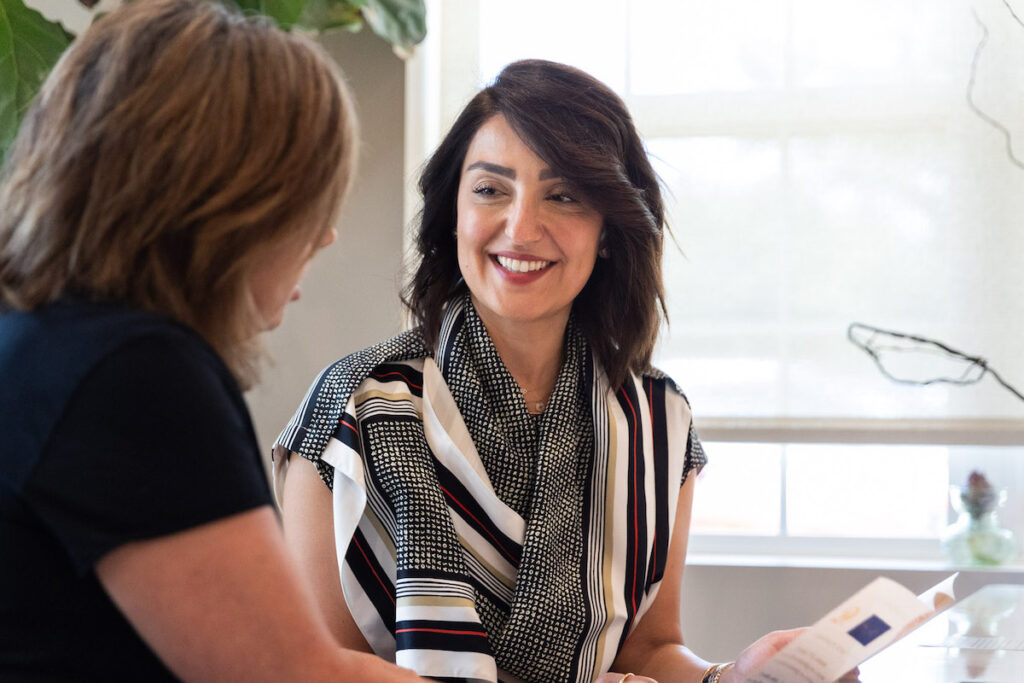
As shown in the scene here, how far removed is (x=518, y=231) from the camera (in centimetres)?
160

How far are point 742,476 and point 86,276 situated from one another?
202cm

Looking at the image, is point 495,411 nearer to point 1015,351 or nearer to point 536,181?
point 536,181

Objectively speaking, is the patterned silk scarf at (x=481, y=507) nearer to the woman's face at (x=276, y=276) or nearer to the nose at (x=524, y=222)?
the nose at (x=524, y=222)

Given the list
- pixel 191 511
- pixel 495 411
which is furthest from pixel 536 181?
pixel 191 511

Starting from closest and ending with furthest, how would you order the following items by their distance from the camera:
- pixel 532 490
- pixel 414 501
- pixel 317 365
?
pixel 414 501, pixel 532 490, pixel 317 365

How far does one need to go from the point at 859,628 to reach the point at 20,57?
1.61 metres

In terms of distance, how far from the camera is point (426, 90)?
95.6 inches

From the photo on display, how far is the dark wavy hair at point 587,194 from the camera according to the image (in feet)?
5.31

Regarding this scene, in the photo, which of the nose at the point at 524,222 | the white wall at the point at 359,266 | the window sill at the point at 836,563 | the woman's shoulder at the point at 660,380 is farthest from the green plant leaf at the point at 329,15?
the window sill at the point at 836,563

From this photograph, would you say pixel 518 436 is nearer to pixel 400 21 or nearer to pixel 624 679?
pixel 624 679

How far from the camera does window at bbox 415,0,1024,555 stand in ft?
7.42

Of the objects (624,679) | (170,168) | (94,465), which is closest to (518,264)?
(624,679)

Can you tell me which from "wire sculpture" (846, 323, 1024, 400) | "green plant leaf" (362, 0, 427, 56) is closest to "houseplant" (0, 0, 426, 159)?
"green plant leaf" (362, 0, 427, 56)

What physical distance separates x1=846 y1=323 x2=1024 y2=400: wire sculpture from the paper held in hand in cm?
135
